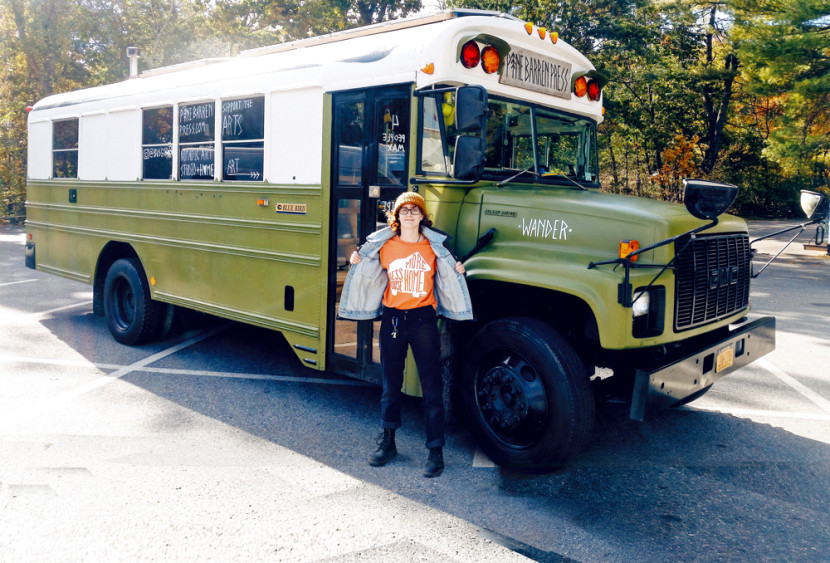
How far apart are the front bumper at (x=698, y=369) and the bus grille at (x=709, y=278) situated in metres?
0.17

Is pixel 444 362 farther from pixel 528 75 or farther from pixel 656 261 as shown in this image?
pixel 528 75

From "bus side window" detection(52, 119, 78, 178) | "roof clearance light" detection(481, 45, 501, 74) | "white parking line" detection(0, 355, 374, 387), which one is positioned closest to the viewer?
"roof clearance light" detection(481, 45, 501, 74)

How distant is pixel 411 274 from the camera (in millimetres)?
4066

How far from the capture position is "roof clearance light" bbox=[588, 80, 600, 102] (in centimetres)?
540

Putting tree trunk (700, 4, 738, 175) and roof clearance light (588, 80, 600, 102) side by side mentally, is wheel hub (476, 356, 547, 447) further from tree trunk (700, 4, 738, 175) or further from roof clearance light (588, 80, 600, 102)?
tree trunk (700, 4, 738, 175)

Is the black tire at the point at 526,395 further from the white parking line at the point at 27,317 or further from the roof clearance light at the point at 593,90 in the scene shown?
the white parking line at the point at 27,317

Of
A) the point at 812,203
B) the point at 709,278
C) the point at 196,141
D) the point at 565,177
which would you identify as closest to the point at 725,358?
the point at 709,278

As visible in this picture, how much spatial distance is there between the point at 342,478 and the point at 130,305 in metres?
4.12

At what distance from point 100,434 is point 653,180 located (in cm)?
2299

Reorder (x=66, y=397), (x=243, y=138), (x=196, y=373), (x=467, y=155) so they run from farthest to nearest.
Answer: (x=196, y=373)
(x=243, y=138)
(x=66, y=397)
(x=467, y=155)

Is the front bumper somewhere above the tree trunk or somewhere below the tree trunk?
below

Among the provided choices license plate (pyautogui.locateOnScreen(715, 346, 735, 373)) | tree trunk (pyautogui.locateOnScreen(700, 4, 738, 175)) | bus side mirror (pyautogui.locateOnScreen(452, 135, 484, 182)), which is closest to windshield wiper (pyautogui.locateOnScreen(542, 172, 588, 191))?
bus side mirror (pyautogui.locateOnScreen(452, 135, 484, 182))

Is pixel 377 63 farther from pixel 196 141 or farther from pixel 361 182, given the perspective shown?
pixel 196 141

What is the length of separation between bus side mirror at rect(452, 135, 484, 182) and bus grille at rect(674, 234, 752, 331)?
1.21 metres
